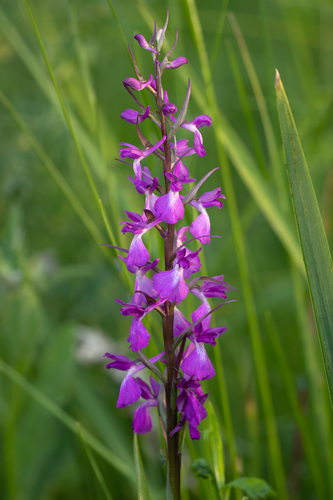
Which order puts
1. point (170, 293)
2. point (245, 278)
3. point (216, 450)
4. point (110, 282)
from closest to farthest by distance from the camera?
point (170, 293) → point (216, 450) → point (245, 278) → point (110, 282)

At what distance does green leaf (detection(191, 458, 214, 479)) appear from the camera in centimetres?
86

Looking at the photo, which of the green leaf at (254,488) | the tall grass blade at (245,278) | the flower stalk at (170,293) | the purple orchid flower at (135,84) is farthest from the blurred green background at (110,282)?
the purple orchid flower at (135,84)

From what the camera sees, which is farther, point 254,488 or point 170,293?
point 254,488

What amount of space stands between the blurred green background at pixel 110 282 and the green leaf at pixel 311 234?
0.30 metres

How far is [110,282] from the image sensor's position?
6.70 feet

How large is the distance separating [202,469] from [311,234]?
371 mm

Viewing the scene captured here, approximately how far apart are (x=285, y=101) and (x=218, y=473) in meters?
0.53

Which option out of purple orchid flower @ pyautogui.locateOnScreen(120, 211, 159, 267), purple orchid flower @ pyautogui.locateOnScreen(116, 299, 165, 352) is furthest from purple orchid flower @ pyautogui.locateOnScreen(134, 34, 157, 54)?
purple orchid flower @ pyautogui.locateOnScreen(116, 299, 165, 352)

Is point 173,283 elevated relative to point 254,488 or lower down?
elevated

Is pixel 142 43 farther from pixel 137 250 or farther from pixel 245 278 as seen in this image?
pixel 245 278

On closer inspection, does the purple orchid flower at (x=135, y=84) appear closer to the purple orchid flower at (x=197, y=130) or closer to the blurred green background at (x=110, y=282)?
the purple orchid flower at (x=197, y=130)

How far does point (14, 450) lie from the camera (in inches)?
60.8

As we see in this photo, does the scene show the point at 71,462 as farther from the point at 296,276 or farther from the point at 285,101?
the point at 285,101

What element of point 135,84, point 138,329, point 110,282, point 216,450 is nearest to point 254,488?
point 216,450
